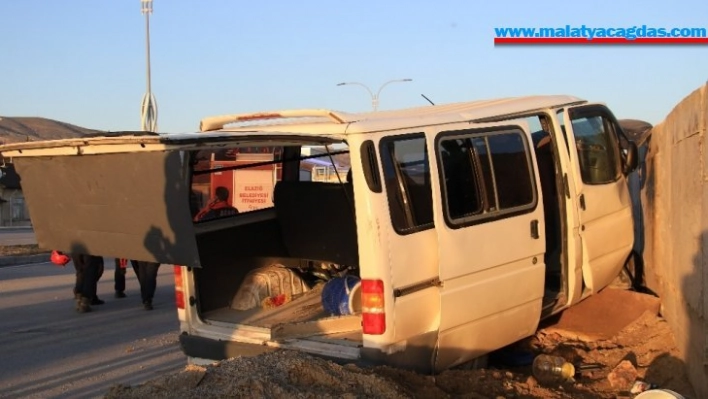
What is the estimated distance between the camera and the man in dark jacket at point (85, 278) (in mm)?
10945

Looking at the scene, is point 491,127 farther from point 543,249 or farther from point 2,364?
point 2,364

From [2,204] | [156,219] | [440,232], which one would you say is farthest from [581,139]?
[2,204]

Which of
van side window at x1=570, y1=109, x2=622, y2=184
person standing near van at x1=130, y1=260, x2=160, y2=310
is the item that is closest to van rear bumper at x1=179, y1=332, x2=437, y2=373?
van side window at x1=570, y1=109, x2=622, y2=184

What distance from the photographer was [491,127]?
5.91 meters

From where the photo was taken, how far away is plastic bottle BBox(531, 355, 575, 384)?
591cm

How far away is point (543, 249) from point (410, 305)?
1.58 m

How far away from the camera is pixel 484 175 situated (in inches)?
228

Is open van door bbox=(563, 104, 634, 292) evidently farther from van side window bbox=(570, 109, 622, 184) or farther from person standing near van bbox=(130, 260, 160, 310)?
person standing near van bbox=(130, 260, 160, 310)

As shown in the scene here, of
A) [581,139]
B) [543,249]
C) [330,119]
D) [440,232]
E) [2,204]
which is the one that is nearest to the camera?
[440,232]

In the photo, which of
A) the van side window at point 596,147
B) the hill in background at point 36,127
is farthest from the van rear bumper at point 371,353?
the hill in background at point 36,127

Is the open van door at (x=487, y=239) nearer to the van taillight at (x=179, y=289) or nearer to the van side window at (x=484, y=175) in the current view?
the van side window at (x=484, y=175)

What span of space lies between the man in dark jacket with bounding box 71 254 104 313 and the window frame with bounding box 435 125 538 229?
22.5ft

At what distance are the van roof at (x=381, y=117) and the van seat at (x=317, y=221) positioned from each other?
932 mm

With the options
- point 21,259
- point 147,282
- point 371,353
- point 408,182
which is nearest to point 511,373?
point 371,353
